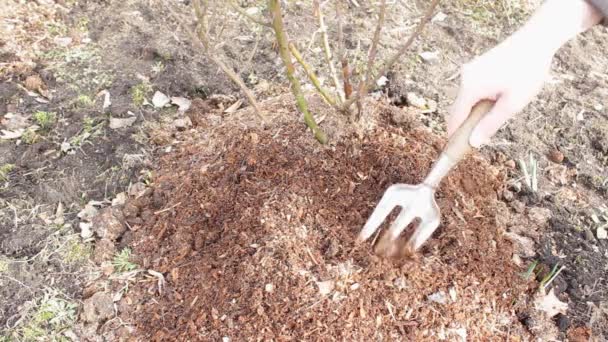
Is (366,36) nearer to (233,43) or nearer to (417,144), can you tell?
(233,43)

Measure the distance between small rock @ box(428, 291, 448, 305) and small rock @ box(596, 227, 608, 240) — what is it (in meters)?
0.70

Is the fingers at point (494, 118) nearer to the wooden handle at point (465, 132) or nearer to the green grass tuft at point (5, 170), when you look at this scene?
the wooden handle at point (465, 132)

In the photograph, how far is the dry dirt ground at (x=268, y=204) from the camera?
1.76 meters

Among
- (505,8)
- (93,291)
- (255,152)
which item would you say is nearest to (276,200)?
(255,152)

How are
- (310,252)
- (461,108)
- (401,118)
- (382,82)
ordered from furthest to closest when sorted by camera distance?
(382,82)
(401,118)
(310,252)
(461,108)

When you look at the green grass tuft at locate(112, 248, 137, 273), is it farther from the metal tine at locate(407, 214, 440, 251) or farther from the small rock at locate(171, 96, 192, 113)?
the metal tine at locate(407, 214, 440, 251)

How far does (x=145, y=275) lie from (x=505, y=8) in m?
2.18

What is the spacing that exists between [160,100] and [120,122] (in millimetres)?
197

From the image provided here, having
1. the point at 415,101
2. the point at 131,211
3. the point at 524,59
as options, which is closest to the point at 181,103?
the point at 131,211

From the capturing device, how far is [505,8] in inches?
113

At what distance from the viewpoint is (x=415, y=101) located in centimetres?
242

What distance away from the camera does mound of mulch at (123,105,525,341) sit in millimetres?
1723

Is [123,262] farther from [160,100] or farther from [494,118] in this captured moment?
[494,118]

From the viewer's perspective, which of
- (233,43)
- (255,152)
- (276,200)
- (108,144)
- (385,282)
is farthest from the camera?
(233,43)
